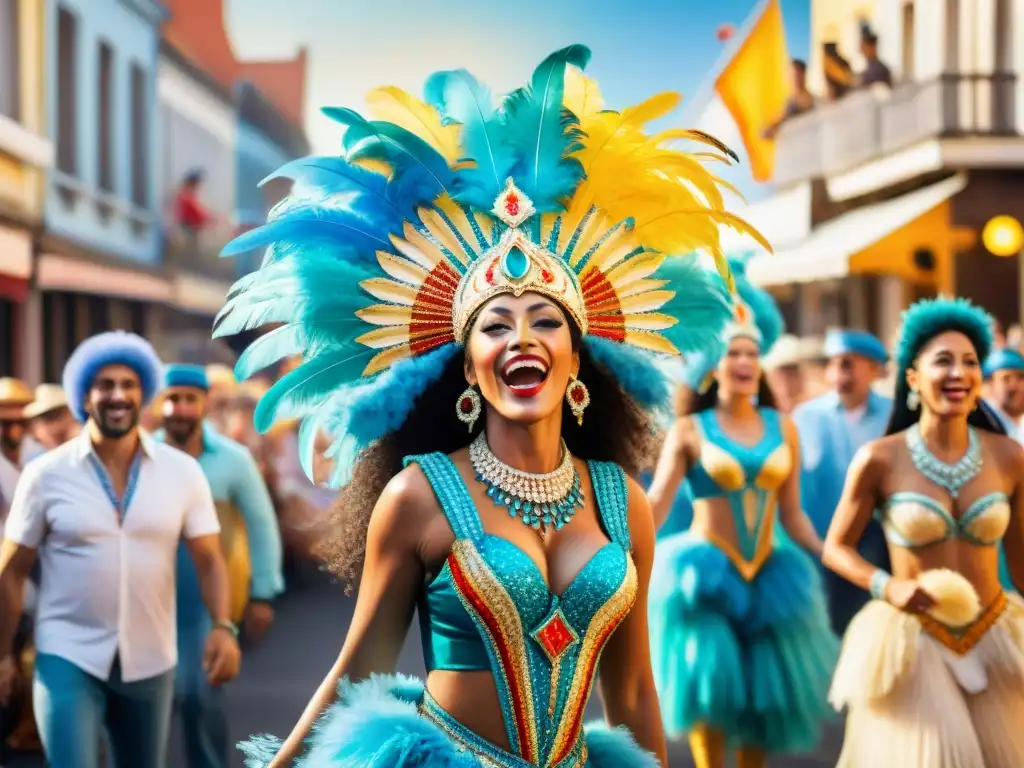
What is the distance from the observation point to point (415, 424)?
455cm

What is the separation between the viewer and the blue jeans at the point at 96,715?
6.53 m

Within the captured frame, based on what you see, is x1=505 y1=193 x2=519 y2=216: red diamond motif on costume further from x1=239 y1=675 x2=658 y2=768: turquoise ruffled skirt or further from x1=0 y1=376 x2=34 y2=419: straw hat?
x1=0 y1=376 x2=34 y2=419: straw hat

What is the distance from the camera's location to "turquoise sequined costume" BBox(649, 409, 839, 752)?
26.8 feet

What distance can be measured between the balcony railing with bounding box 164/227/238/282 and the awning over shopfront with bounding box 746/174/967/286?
848cm

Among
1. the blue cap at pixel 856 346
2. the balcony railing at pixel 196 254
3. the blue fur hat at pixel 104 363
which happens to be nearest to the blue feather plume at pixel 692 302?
the blue fur hat at pixel 104 363

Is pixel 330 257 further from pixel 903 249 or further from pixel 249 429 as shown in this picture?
pixel 903 249

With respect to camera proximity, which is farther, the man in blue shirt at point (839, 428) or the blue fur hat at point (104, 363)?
the man in blue shirt at point (839, 428)

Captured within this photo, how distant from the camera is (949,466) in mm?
6793

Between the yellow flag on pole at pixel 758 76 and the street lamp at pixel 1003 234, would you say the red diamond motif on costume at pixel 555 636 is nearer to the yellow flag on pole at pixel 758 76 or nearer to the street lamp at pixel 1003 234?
the yellow flag on pole at pixel 758 76

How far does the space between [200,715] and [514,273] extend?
435 centimetres

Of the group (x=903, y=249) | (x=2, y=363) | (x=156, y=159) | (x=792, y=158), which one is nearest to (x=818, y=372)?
(x=903, y=249)

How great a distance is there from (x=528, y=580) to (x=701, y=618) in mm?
4427

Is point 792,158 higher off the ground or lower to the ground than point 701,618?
higher

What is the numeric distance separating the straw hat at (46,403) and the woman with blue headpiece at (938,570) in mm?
4998
